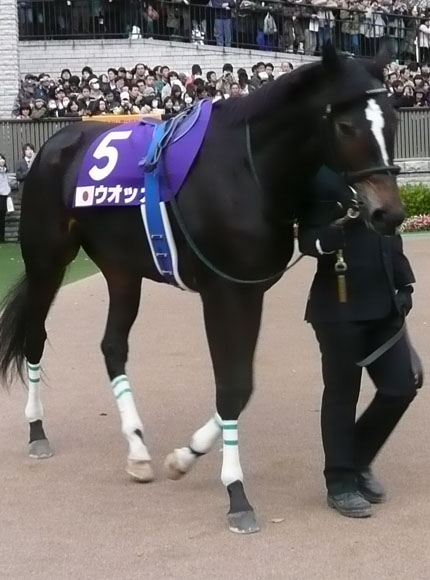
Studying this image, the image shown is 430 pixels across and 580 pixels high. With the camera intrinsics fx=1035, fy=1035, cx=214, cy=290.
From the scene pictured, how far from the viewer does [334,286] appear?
14.8ft

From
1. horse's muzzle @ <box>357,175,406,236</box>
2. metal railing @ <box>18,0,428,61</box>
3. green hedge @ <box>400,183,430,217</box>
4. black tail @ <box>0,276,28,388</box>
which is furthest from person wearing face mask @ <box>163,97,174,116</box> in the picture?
horse's muzzle @ <box>357,175,406,236</box>

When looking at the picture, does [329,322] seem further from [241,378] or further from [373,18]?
[373,18]

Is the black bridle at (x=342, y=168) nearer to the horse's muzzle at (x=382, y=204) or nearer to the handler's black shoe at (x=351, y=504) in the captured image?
the horse's muzzle at (x=382, y=204)

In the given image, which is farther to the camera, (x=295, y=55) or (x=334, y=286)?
(x=295, y=55)

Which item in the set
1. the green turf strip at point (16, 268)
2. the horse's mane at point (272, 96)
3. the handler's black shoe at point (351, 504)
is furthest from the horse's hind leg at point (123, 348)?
the green turf strip at point (16, 268)

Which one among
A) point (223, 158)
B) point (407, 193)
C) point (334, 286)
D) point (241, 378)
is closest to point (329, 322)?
point (334, 286)

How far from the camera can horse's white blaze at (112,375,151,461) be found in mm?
5141

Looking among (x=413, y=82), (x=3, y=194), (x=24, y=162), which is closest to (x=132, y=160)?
(x=3, y=194)

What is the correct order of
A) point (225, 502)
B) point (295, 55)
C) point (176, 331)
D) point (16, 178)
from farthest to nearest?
point (295, 55) → point (16, 178) → point (176, 331) → point (225, 502)

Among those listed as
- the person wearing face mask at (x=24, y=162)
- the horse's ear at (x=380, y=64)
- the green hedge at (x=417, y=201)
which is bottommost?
the green hedge at (x=417, y=201)

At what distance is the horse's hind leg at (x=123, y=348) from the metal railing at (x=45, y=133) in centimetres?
1616

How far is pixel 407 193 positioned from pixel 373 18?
29.6 feet

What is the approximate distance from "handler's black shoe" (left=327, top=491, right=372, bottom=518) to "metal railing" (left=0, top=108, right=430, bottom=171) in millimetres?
17206

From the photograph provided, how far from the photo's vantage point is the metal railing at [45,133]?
21734mm
